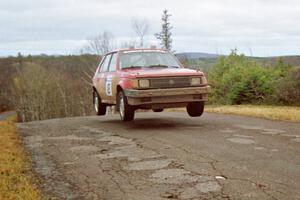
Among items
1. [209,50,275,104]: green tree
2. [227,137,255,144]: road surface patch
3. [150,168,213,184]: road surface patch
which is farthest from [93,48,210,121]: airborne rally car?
[209,50,275,104]: green tree

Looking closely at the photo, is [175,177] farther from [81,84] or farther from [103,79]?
[81,84]

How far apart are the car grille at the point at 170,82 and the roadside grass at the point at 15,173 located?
9.64ft

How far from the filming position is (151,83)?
402 inches

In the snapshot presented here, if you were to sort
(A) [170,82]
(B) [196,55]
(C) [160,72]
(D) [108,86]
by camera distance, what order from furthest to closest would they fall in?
(B) [196,55] → (D) [108,86] → (C) [160,72] → (A) [170,82]

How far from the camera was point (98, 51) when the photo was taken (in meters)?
41.6

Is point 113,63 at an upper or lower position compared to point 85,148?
upper

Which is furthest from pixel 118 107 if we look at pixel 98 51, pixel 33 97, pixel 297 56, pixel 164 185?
pixel 33 97

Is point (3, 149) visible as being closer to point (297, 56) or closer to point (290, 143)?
point (290, 143)

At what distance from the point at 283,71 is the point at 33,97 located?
3897 centimetres

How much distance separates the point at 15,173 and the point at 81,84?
146 ft

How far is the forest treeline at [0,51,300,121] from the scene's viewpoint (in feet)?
62.8

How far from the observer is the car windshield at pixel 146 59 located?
11453 millimetres

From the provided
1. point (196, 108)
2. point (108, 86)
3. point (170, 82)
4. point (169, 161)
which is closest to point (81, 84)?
point (108, 86)

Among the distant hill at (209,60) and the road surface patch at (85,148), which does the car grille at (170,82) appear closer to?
the road surface patch at (85,148)
